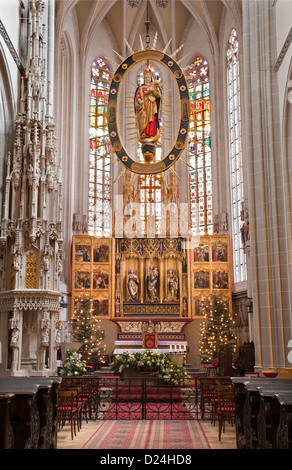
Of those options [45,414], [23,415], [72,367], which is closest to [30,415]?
[23,415]

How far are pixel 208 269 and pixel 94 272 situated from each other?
5.07m

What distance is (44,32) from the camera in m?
17.5

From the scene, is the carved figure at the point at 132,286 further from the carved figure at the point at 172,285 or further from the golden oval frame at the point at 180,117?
the golden oval frame at the point at 180,117

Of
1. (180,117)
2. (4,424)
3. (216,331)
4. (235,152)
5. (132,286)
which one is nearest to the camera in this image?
(4,424)

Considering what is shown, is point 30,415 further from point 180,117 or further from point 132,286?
point 132,286

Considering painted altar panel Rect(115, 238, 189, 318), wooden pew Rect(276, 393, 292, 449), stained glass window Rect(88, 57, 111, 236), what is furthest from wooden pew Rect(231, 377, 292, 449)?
stained glass window Rect(88, 57, 111, 236)

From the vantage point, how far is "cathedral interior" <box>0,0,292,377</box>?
48.5 ft

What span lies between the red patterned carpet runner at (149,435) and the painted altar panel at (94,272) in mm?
12032

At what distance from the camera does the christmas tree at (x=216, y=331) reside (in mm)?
21984

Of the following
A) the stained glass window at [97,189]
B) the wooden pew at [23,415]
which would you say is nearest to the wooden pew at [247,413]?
the wooden pew at [23,415]

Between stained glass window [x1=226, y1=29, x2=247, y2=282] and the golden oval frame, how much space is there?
406 inches

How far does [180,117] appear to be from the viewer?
48.4ft
